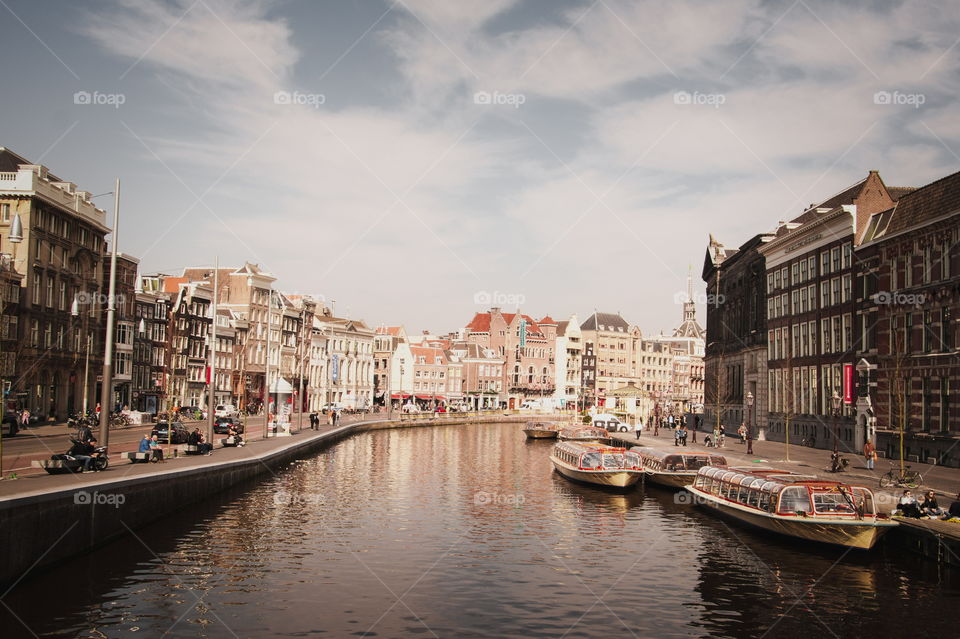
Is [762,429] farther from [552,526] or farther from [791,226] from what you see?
[552,526]

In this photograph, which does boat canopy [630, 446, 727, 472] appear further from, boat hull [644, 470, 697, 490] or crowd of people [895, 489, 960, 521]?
crowd of people [895, 489, 960, 521]

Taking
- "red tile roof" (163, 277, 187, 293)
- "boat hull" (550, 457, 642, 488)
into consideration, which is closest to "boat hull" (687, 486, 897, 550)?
"boat hull" (550, 457, 642, 488)

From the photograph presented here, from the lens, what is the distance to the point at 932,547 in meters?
30.3

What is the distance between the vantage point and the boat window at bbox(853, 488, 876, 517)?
32.5 metres

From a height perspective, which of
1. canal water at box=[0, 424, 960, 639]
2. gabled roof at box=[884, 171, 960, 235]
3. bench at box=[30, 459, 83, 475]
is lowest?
canal water at box=[0, 424, 960, 639]

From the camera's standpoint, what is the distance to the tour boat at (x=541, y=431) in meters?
112

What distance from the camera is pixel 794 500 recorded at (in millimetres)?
34250

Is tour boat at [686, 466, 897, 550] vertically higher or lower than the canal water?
higher

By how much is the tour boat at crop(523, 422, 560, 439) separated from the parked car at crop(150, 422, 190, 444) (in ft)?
195

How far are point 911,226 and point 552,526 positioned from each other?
3560cm

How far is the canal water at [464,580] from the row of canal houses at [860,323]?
1887cm

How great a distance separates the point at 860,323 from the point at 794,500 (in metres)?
38.4

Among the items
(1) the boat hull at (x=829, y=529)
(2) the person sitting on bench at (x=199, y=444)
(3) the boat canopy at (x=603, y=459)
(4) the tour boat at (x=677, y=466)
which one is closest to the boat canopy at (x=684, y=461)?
(4) the tour boat at (x=677, y=466)

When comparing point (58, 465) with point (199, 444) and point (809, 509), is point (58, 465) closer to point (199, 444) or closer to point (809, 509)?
point (199, 444)
